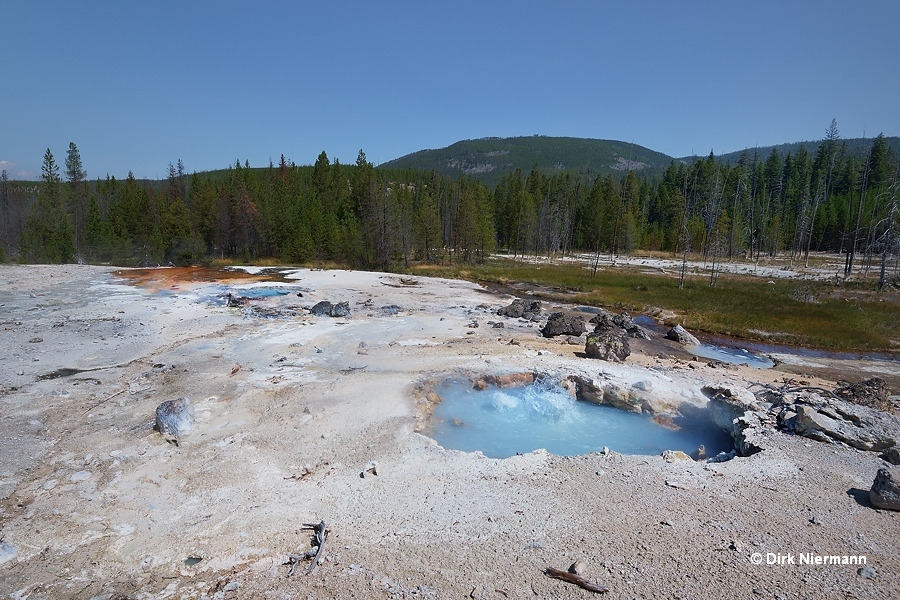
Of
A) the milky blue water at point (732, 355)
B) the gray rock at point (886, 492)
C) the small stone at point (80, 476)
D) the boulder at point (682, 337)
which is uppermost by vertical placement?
the gray rock at point (886, 492)

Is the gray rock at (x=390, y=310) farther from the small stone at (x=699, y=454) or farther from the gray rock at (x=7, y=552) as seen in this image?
the gray rock at (x=7, y=552)

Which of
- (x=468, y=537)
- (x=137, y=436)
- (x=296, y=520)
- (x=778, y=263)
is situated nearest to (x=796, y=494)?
(x=468, y=537)

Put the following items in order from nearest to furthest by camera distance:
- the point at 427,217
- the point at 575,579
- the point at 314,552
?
the point at 575,579, the point at 314,552, the point at 427,217

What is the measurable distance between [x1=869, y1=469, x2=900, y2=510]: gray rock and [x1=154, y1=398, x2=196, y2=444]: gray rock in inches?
501

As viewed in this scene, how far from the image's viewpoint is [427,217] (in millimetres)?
59438

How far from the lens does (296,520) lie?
7109 millimetres

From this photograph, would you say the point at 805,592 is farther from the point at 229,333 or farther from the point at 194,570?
the point at 229,333

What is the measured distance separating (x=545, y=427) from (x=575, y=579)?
6095 mm

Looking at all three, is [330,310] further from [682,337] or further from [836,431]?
[836,431]

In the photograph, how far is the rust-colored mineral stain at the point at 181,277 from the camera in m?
33.0

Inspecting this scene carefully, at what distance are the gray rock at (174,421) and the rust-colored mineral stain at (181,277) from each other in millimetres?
24137

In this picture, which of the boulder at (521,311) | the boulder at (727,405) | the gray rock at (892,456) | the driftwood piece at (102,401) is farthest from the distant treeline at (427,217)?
the driftwood piece at (102,401)

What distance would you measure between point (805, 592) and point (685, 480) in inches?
110
